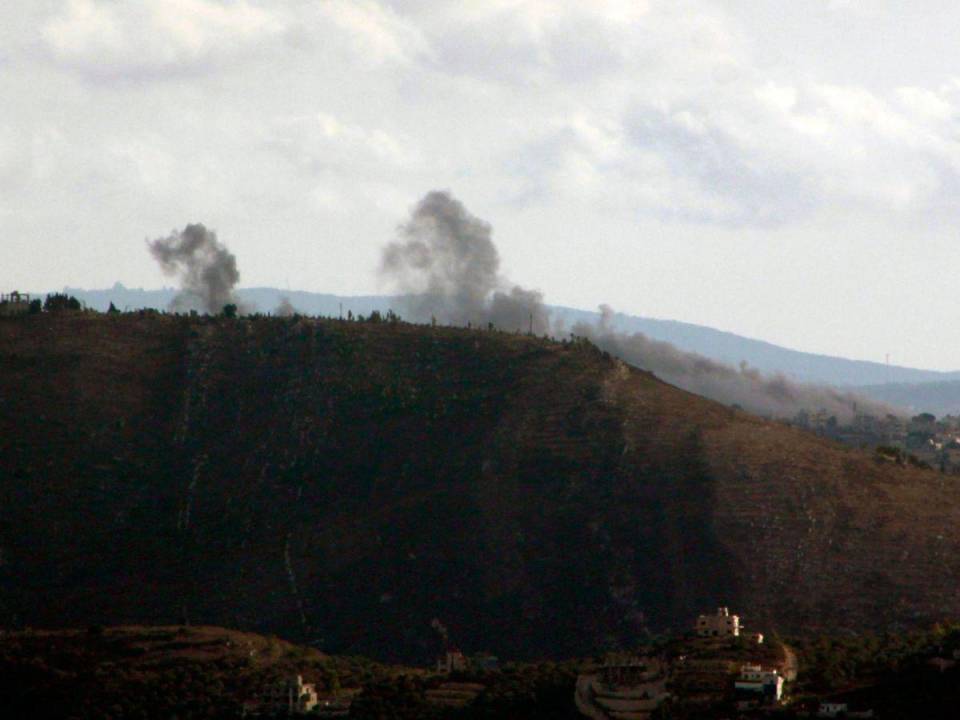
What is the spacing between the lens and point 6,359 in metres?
168

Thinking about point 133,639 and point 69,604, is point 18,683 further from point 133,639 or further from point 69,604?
point 69,604

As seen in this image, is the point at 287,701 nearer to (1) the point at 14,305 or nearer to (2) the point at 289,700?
(2) the point at 289,700

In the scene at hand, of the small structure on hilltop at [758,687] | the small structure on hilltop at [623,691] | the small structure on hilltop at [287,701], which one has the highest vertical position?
the small structure on hilltop at [758,687]

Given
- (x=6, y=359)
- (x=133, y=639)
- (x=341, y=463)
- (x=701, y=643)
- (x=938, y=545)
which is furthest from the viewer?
(x=6, y=359)

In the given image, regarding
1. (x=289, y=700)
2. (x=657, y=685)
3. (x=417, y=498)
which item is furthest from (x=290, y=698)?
(x=417, y=498)

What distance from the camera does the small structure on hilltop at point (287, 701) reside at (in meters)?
99.1

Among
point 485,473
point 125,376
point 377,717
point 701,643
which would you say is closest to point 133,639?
point 377,717

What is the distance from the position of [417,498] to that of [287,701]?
4882 centimetres

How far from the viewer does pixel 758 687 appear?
92375mm

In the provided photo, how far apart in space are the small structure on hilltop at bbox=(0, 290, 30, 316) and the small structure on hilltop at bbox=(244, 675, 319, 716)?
84.0 metres

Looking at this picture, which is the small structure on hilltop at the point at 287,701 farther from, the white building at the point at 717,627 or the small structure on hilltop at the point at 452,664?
the white building at the point at 717,627

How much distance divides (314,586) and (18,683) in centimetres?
3170

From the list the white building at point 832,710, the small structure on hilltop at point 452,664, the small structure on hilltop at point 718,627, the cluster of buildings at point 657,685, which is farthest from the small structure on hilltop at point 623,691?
the small structure on hilltop at point 452,664

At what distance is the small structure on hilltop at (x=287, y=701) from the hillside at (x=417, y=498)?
25493 millimetres
